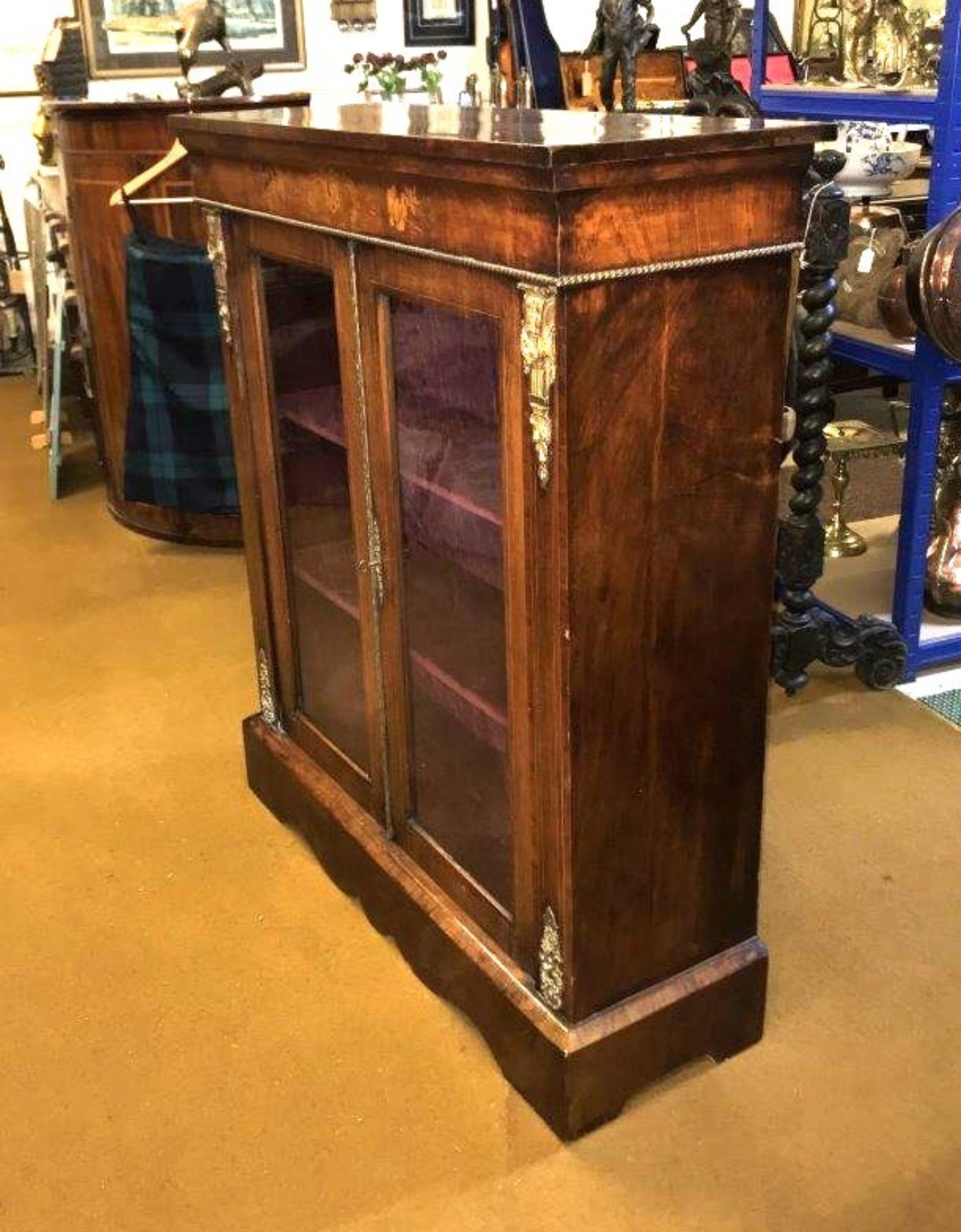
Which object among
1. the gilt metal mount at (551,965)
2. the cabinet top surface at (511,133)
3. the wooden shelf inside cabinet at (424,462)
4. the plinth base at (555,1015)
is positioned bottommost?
the plinth base at (555,1015)

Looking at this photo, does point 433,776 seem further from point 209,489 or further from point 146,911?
point 209,489

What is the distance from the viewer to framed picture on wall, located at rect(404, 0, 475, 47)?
671 cm

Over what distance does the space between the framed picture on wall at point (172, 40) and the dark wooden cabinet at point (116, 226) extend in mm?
2546

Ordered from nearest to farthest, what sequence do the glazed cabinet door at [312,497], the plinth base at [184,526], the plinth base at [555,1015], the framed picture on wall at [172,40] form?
the plinth base at [555,1015] < the glazed cabinet door at [312,497] < the plinth base at [184,526] < the framed picture on wall at [172,40]

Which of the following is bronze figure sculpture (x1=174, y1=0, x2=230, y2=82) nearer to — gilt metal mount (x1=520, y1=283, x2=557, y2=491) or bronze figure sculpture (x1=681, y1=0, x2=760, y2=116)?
bronze figure sculpture (x1=681, y1=0, x2=760, y2=116)

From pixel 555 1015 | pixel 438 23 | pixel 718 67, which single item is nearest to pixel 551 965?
pixel 555 1015

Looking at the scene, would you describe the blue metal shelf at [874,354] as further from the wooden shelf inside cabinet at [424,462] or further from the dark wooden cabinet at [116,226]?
the dark wooden cabinet at [116,226]

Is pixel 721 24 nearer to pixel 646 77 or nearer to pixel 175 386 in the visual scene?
pixel 175 386

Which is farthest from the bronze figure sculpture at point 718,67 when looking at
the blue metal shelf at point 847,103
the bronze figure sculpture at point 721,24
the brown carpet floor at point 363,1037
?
the brown carpet floor at point 363,1037

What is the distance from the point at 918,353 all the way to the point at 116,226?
2095 mm

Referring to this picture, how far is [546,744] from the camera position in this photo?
145cm

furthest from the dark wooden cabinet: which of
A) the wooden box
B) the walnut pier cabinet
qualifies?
the wooden box

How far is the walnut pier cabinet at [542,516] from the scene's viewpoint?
1273mm

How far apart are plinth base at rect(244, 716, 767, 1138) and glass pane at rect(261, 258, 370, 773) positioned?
0.24 metres
